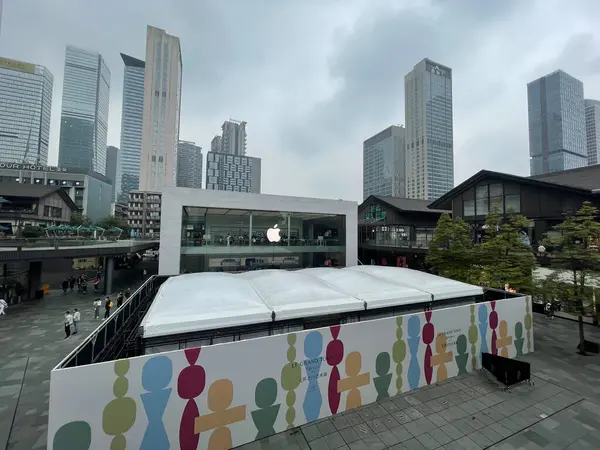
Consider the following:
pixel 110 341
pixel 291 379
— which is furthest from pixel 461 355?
pixel 110 341

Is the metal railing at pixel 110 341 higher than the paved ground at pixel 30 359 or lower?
higher

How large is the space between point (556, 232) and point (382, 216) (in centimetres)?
1696

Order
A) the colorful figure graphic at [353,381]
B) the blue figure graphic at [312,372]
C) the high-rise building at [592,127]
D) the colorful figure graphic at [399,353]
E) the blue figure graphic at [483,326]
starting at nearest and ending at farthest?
the blue figure graphic at [312,372] → the colorful figure graphic at [353,381] → the colorful figure graphic at [399,353] → the blue figure graphic at [483,326] → the high-rise building at [592,127]

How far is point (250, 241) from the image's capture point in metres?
18.7

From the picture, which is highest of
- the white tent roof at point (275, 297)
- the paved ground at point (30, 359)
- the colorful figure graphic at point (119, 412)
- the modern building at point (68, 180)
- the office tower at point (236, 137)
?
the office tower at point (236, 137)

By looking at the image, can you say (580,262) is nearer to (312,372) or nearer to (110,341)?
(312,372)

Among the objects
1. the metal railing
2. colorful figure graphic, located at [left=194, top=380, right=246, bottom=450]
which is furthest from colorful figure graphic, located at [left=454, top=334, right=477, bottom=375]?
the metal railing

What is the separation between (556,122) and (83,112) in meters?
254

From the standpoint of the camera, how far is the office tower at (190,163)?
168375mm

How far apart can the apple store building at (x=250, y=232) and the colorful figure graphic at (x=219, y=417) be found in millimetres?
12426

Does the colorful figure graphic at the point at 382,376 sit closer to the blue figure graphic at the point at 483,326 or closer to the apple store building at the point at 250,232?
the blue figure graphic at the point at 483,326

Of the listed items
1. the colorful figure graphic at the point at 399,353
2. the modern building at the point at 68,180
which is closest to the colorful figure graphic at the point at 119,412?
the colorful figure graphic at the point at 399,353

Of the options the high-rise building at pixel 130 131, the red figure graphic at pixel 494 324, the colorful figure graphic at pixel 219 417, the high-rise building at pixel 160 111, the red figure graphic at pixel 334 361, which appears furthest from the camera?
the high-rise building at pixel 130 131

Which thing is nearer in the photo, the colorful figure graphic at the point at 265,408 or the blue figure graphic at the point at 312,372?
the colorful figure graphic at the point at 265,408
